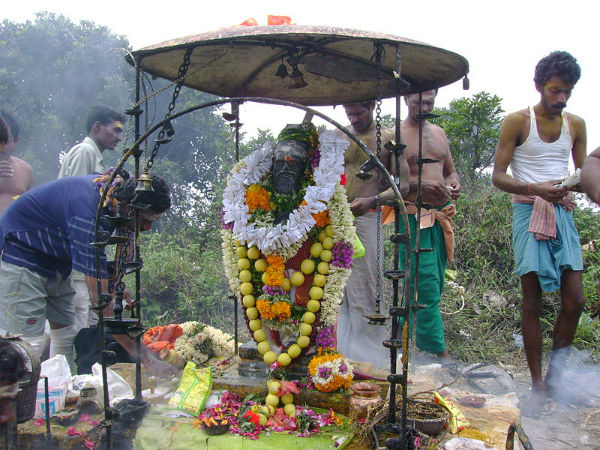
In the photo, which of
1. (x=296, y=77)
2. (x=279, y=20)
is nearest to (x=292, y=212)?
(x=296, y=77)

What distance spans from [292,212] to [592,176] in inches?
79.4

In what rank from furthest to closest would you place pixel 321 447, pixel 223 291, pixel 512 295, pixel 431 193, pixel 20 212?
1. pixel 223 291
2. pixel 512 295
3. pixel 431 193
4. pixel 20 212
5. pixel 321 447

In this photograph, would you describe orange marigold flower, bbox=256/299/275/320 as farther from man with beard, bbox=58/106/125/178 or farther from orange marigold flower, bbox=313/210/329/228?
man with beard, bbox=58/106/125/178

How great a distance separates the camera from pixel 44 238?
385 cm

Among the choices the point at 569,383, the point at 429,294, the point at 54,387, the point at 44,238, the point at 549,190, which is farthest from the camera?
the point at 429,294

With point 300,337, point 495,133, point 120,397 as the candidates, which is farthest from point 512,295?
point 120,397

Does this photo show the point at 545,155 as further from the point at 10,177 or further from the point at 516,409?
the point at 10,177

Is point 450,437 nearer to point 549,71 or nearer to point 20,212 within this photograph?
point 549,71

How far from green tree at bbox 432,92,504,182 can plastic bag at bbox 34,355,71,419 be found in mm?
6348

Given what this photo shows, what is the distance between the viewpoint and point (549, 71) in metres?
3.78

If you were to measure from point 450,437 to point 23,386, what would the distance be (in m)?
2.57

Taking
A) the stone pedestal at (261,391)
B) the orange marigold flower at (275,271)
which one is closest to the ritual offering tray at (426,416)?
the stone pedestal at (261,391)

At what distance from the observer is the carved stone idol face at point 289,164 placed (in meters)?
3.75

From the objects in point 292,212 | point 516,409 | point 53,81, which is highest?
point 53,81
